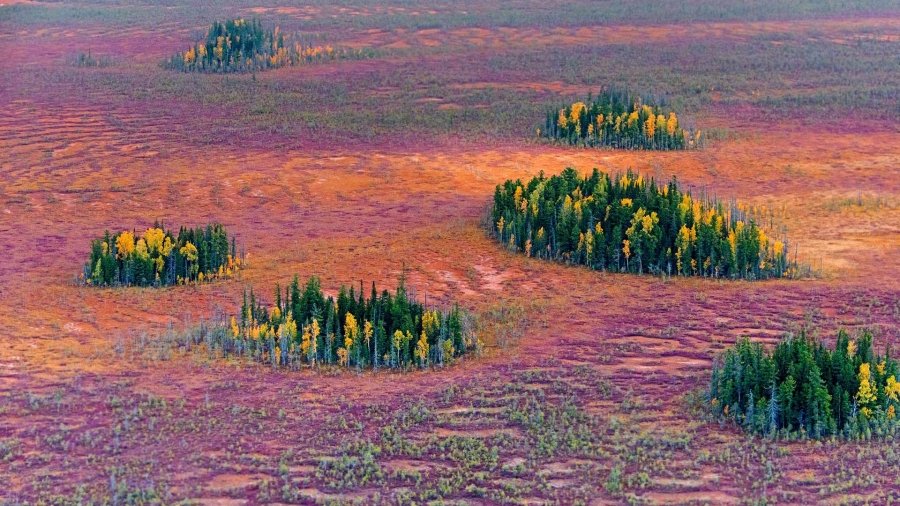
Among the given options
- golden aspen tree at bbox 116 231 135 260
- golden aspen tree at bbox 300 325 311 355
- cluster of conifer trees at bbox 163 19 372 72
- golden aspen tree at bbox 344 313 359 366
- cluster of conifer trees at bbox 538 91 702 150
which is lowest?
golden aspen tree at bbox 300 325 311 355

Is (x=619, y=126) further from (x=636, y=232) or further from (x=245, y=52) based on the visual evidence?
(x=245, y=52)

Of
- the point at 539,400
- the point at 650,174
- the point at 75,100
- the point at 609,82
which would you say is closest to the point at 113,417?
the point at 539,400

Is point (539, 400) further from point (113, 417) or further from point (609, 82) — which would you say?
point (609, 82)

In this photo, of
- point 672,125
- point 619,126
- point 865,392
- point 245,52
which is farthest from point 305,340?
point 245,52

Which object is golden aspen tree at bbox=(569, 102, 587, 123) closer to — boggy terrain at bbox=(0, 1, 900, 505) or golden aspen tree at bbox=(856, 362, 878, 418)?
boggy terrain at bbox=(0, 1, 900, 505)

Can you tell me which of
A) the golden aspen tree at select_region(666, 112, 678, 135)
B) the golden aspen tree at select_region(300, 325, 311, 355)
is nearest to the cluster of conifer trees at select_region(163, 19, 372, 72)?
the golden aspen tree at select_region(666, 112, 678, 135)

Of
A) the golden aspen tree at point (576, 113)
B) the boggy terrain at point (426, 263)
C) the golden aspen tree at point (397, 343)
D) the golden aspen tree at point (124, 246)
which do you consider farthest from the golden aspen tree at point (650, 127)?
the golden aspen tree at point (397, 343)
